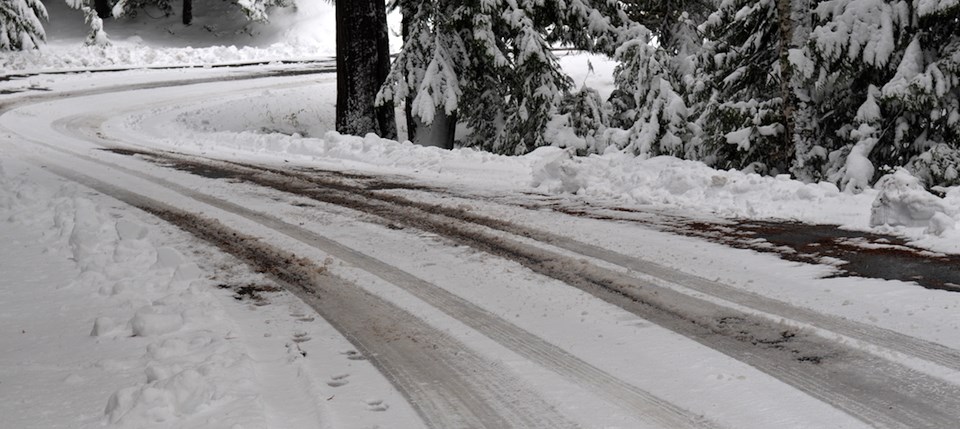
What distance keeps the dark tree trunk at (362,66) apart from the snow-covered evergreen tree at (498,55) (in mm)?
536

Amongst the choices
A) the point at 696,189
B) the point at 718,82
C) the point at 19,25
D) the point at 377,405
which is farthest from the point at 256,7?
the point at 377,405

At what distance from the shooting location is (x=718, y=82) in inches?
474

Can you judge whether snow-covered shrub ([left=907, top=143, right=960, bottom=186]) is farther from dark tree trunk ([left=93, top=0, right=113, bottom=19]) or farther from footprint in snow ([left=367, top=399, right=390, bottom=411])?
dark tree trunk ([left=93, top=0, right=113, bottom=19])

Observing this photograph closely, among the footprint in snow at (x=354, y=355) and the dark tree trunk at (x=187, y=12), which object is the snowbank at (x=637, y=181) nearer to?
the footprint in snow at (x=354, y=355)

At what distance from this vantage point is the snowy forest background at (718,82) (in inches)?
373

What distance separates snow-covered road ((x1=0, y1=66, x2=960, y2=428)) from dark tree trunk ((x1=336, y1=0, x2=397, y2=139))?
6.63 meters

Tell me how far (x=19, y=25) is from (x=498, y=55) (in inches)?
867

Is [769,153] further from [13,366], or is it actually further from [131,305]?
[13,366]

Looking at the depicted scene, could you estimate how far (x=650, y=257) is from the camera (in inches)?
206

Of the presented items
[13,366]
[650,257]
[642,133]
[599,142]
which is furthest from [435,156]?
[13,366]

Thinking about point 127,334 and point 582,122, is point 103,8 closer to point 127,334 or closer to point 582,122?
point 582,122

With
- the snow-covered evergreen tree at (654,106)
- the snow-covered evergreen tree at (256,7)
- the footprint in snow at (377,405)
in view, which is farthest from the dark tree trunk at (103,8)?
the footprint in snow at (377,405)

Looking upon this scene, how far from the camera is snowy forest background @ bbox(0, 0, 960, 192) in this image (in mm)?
9484

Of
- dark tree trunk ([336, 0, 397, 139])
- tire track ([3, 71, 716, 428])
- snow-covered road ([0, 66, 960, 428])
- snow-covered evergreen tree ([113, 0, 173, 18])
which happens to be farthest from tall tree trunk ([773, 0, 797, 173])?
snow-covered evergreen tree ([113, 0, 173, 18])
